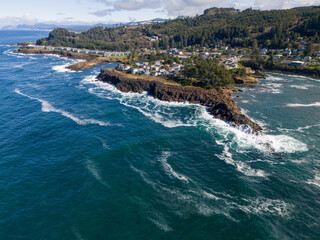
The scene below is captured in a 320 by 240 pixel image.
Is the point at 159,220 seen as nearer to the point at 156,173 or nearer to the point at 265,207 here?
the point at 156,173

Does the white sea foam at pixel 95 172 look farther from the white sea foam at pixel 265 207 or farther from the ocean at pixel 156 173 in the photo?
the white sea foam at pixel 265 207

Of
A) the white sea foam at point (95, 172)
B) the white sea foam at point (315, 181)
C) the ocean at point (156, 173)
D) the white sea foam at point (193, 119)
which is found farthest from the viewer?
the white sea foam at point (193, 119)

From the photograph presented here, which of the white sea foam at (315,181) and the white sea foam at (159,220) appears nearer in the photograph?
the white sea foam at (159,220)

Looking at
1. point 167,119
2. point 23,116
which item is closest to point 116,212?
point 167,119

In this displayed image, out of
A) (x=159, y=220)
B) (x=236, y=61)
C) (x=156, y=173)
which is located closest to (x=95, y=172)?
(x=156, y=173)

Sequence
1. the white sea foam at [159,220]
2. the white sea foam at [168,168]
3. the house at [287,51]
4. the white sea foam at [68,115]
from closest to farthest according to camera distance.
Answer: the white sea foam at [159,220], the white sea foam at [168,168], the white sea foam at [68,115], the house at [287,51]

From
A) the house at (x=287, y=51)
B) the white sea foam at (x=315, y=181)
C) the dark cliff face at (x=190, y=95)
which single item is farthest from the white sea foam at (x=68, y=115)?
the house at (x=287, y=51)

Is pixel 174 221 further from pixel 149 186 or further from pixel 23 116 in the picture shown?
pixel 23 116
